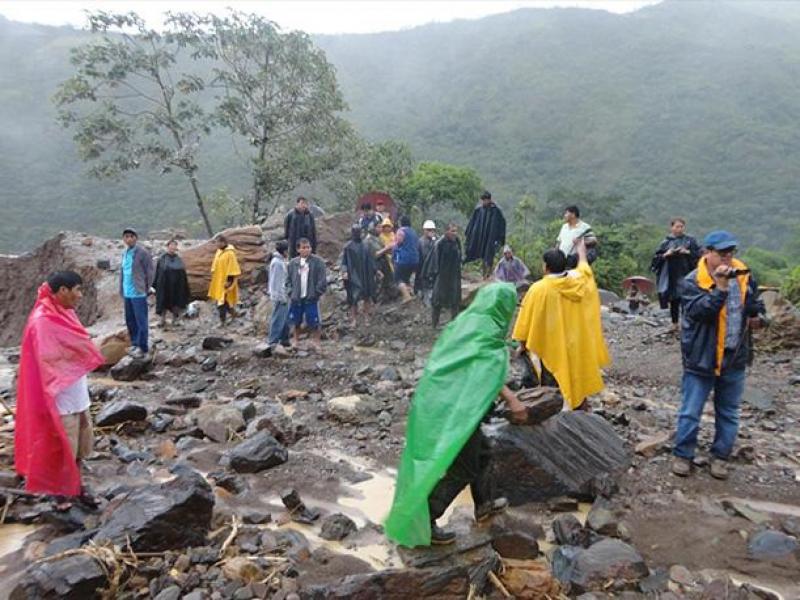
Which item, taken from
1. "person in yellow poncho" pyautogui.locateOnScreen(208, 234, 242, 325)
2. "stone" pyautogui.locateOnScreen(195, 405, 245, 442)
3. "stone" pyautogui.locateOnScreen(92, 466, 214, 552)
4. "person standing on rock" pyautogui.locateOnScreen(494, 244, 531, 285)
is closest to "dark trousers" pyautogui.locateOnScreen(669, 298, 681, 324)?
"person standing on rock" pyautogui.locateOnScreen(494, 244, 531, 285)

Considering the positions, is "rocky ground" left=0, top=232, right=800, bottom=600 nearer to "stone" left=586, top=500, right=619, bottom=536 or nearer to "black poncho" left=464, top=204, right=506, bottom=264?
"stone" left=586, top=500, right=619, bottom=536

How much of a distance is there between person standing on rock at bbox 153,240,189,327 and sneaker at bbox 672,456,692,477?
9134mm

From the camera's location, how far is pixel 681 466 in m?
4.52

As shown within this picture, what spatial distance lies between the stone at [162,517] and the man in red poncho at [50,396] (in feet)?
1.59

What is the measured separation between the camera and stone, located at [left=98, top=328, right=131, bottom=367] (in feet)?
27.4

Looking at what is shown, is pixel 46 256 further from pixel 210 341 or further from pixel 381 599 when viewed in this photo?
pixel 381 599

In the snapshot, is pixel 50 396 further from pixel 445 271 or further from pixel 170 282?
pixel 170 282

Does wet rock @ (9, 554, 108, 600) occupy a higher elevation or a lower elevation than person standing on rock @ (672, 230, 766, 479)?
lower

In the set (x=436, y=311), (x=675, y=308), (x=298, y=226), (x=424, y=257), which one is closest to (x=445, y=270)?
(x=436, y=311)

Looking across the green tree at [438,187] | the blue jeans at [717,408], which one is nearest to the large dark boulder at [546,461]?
the blue jeans at [717,408]

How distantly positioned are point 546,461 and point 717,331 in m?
1.53

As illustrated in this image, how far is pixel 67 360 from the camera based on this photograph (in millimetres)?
3977

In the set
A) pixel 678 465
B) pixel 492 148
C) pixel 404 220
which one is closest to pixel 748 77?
pixel 492 148

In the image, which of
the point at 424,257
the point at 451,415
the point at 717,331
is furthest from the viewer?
the point at 424,257
